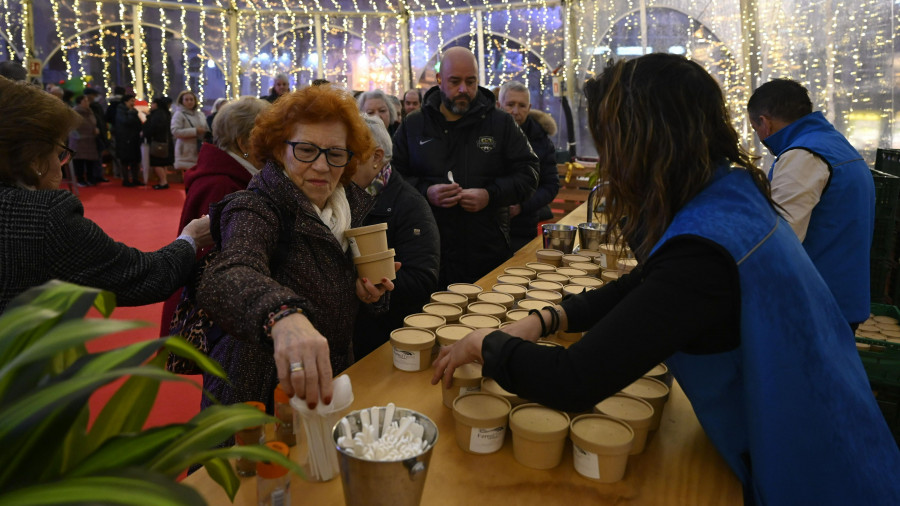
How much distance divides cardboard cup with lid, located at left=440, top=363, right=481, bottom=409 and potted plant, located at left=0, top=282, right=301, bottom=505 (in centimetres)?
78

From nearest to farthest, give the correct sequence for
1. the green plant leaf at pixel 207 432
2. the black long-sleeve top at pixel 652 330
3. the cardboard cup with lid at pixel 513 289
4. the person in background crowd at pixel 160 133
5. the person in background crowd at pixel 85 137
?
the green plant leaf at pixel 207 432, the black long-sleeve top at pixel 652 330, the cardboard cup with lid at pixel 513 289, the person in background crowd at pixel 85 137, the person in background crowd at pixel 160 133

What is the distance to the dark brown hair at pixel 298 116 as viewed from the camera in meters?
1.73

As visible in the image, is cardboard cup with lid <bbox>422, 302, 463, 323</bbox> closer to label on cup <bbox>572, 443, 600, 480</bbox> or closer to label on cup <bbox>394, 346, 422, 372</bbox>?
label on cup <bbox>394, 346, 422, 372</bbox>

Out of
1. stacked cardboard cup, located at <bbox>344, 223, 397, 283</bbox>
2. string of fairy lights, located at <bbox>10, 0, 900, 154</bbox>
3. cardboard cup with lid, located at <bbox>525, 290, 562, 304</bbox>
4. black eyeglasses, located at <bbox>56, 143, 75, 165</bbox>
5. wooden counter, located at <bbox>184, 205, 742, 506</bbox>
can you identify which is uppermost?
string of fairy lights, located at <bbox>10, 0, 900, 154</bbox>

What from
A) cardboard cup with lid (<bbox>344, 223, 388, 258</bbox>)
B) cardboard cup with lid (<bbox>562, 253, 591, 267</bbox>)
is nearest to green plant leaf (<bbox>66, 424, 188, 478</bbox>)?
cardboard cup with lid (<bbox>344, 223, 388, 258</bbox>)

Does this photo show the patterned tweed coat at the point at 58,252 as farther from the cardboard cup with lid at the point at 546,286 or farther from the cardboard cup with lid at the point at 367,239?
the cardboard cup with lid at the point at 546,286

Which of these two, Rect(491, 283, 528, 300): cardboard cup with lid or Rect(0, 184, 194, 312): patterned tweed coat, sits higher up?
Rect(0, 184, 194, 312): patterned tweed coat

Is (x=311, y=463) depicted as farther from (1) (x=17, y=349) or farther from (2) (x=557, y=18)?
(2) (x=557, y=18)

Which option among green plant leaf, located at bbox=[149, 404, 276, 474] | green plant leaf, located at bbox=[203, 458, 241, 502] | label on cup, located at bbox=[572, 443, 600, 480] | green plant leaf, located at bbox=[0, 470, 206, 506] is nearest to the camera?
green plant leaf, located at bbox=[0, 470, 206, 506]

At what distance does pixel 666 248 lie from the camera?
1097 millimetres

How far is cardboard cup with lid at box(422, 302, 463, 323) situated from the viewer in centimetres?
183

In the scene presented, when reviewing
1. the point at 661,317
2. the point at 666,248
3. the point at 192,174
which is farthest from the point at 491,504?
the point at 192,174

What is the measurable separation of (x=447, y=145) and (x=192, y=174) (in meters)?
1.44

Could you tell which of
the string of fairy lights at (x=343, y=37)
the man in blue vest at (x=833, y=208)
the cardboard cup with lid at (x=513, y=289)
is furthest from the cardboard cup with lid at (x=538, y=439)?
the string of fairy lights at (x=343, y=37)
